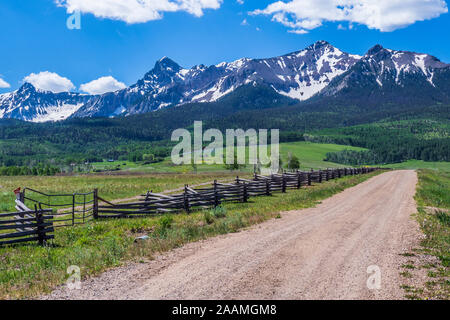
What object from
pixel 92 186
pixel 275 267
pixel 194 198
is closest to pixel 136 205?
pixel 194 198

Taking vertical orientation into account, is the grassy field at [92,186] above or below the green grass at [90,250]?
below

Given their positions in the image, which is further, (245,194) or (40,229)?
(245,194)

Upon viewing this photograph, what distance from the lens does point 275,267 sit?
8773 millimetres

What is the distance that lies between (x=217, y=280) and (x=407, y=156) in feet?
725

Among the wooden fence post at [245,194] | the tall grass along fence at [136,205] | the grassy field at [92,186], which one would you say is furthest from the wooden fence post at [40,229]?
the wooden fence post at [245,194]

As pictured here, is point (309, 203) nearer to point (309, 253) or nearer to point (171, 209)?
point (171, 209)

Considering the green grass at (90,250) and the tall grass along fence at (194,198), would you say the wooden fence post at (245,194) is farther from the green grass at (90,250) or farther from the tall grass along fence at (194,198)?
the green grass at (90,250)

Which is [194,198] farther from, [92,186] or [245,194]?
[92,186]

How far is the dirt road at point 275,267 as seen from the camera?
7.12 metres

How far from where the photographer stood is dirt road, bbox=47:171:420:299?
7118 mm

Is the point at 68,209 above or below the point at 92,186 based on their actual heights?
above

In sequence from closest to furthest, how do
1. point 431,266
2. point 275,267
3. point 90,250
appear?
point 275,267 → point 431,266 → point 90,250
